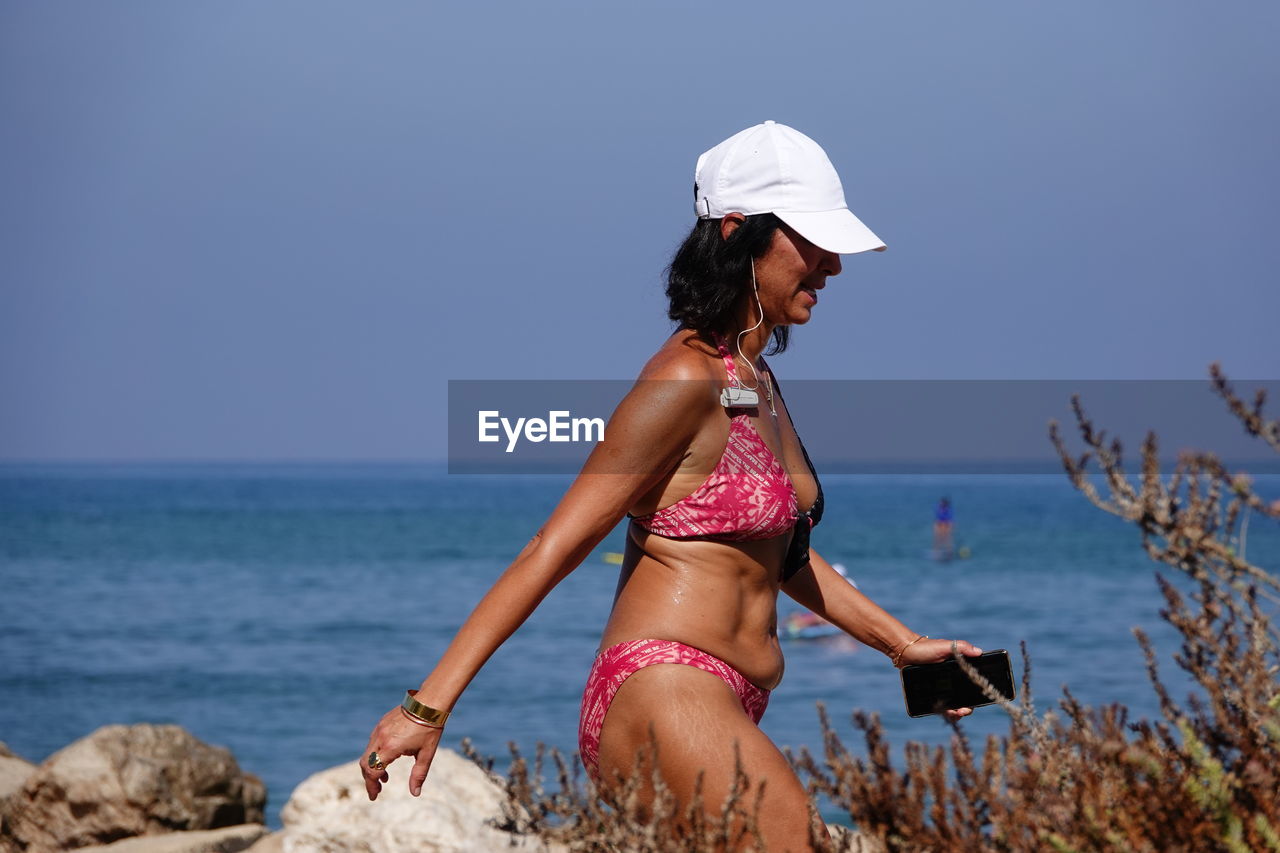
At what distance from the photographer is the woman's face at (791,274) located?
9.71 ft

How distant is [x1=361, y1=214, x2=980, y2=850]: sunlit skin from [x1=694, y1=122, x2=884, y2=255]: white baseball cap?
57 millimetres

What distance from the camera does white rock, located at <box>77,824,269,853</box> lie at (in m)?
7.71

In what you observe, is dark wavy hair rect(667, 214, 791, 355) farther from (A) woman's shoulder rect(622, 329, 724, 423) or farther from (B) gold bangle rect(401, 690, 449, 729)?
(B) gold bangle rect(401, 690, 449, 729)

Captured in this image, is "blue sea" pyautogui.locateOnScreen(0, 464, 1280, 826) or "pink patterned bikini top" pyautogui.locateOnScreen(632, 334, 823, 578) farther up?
"pink patterned bikini top" pyautogui.locateOnScreen(632, 334, 823, 578)

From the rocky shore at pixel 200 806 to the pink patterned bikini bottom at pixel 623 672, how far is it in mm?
3616

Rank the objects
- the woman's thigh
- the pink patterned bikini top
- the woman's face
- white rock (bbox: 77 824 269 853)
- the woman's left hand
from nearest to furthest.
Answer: the woman's thigh → the pink patterned bikini top → the woman's face → the woman's left hand → white rock (bbox: 77 824 269 853)

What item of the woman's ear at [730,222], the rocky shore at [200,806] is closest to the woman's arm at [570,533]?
the woman's ear at [730,222]

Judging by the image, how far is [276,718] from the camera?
19.8m

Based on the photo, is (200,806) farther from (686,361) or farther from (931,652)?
(686,361)

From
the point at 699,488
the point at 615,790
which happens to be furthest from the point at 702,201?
the point at 615,790

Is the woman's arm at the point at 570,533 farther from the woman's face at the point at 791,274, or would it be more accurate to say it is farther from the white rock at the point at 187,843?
the white rock at the point at 187,843

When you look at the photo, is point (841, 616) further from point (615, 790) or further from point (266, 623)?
point (266, 623)

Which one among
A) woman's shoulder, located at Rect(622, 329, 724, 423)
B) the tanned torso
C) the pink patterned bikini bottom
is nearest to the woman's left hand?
the tanned torso

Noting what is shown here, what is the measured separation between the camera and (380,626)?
30.7 metres
